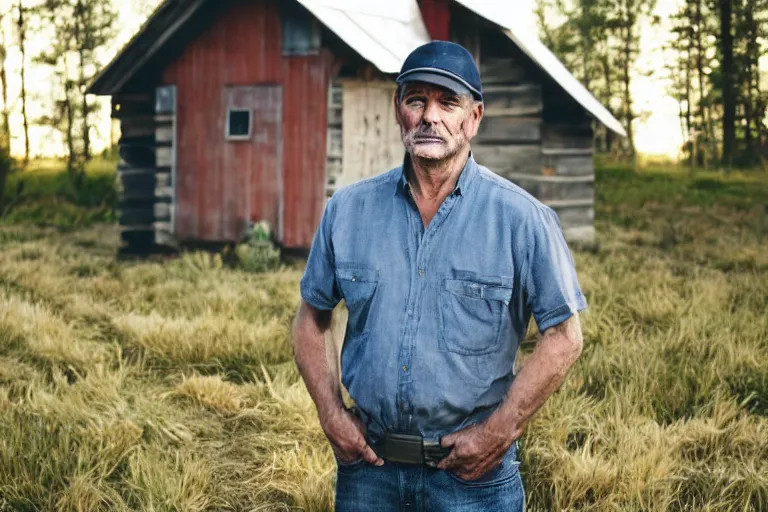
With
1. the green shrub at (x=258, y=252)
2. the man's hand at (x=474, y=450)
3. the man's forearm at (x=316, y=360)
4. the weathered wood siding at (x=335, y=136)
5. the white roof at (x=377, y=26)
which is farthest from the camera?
the weathered wood siding at (x=335, y=136)

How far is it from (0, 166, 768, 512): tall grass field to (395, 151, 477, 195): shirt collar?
1994mm

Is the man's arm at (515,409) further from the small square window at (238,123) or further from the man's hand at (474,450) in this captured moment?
the small square window at (238,123)

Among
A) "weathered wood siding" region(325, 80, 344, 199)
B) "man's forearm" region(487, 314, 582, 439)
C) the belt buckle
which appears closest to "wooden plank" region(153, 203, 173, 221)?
"weathered wood siding" region(325, 80, 344, 199)

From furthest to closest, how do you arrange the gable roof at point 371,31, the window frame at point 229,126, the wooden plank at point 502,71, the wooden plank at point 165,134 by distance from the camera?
the wooden plank at point 502,71, the wooden plank at point 165,134, the window frame at point 229,126, the gable roof at point 371,31

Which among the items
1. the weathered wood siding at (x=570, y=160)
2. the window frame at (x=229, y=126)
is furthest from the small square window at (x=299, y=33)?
the weathered wood siding at (x=570, y=160)

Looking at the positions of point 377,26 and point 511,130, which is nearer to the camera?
point 377,26

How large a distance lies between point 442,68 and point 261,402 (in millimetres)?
3291

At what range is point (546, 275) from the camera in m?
2.18

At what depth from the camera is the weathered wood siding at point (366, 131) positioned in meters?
10.9

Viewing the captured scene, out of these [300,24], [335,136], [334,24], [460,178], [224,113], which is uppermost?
[300,24]

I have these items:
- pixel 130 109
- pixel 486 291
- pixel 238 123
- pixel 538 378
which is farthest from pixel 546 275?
pixel 130 109

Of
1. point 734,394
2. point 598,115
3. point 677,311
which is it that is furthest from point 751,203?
point 734,394

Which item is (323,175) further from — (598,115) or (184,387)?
(184,387)

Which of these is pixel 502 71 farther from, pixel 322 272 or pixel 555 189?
pixel 322 272
